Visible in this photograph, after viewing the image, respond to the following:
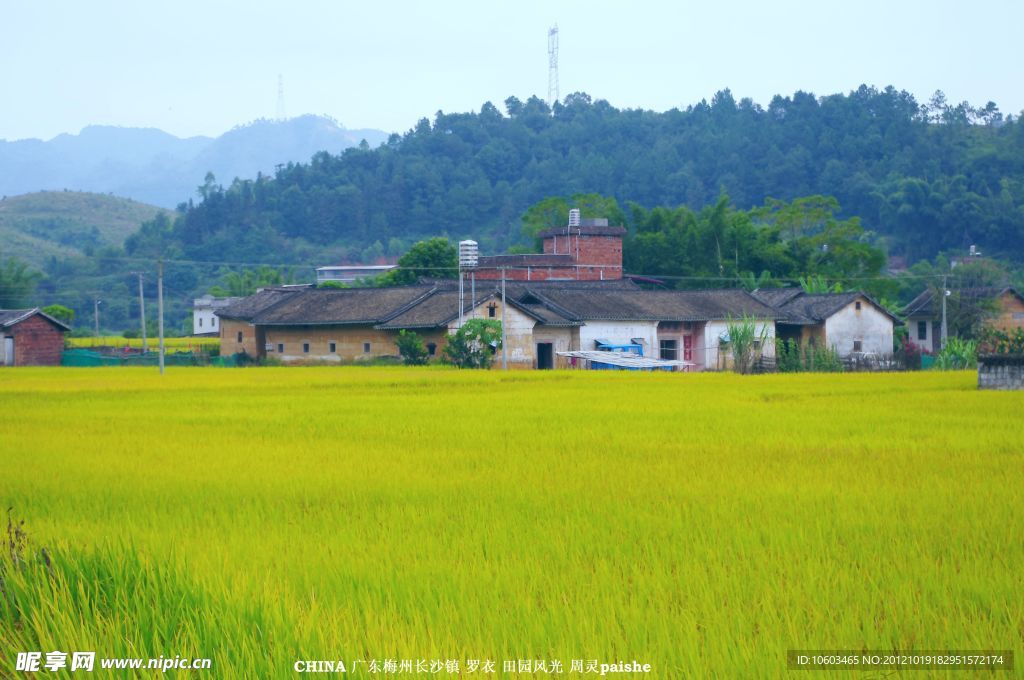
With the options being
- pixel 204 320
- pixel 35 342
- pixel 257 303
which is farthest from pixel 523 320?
pixel 204 320

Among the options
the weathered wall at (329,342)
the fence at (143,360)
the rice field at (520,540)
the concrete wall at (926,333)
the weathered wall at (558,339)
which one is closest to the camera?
the rice field at (520,540)

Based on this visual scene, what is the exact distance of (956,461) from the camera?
10.3 metres

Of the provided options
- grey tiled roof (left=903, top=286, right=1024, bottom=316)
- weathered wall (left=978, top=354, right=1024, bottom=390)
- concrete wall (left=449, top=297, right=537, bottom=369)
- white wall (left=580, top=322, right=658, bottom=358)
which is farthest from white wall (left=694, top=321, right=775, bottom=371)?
weathered wall (left=978, top=354, right=1024, bottom=390)

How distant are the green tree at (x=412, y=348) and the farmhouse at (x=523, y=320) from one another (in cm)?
101

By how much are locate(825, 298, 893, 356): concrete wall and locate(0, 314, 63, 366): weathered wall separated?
1110 inches

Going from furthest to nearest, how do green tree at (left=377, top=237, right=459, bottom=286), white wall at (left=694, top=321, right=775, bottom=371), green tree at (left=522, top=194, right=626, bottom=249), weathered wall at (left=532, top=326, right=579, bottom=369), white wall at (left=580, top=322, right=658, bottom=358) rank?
green tree at (left=522, top=194, right=626, bottom=249)
green tree at (left=377, top=237, right=459, bottom=286)
white wall at (left=694, top=321, right=775, bottom=371)
white wall at (left=580, top=322, right=658, bottom=358)
weathered wall at (left=532, top=326, right=579, bottom=369)

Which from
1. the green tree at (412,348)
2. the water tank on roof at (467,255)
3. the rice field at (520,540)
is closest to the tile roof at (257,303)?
the water tank on roof at (467,255)

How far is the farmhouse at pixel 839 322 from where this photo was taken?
41.4 metres

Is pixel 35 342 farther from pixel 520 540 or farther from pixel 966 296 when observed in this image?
pixel 520 540

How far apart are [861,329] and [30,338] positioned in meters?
30.2

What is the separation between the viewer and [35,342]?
142ft

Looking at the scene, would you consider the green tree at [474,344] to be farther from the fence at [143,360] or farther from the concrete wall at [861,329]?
the concrete wall at [861,329]

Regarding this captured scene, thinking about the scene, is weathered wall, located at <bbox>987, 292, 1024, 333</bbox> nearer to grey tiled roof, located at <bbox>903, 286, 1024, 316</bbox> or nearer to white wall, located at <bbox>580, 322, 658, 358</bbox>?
grey tiled roof, located at <bbox>903, 286, 1024, 316</bbox>

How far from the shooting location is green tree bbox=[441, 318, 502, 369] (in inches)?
1300
